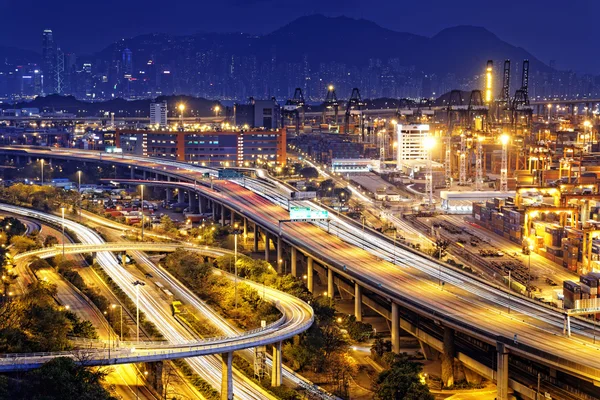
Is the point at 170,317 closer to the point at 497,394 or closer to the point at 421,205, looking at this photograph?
the point at 497,394

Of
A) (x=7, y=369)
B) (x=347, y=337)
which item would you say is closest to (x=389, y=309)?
(x=347, y=337)

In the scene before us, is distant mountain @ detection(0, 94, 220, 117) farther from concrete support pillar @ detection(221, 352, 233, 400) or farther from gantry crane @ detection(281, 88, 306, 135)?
concrete support pillar @ detection(221, 352, 233, 400)

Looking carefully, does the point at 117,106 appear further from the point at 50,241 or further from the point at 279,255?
the point at 279,255

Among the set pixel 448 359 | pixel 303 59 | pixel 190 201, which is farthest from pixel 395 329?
pixel 303 59

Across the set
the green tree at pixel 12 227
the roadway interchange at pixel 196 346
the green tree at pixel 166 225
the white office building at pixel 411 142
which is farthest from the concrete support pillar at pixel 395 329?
the white office building at pixel 411 142

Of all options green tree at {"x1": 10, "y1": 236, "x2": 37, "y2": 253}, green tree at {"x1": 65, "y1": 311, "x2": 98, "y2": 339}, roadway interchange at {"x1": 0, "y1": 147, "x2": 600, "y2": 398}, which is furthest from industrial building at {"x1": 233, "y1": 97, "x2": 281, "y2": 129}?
green tree at {"x1": 65, "y1": 311, "x2": 98, "y2": 339}

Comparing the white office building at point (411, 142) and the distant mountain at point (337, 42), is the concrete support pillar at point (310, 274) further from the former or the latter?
the distant mountain at point (337, 42)
